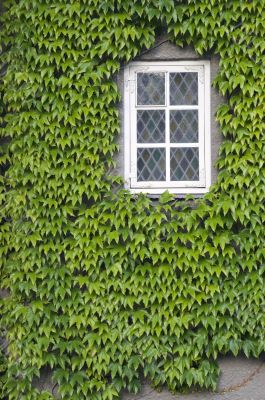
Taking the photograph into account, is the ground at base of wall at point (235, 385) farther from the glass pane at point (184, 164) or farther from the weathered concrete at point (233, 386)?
the glass pane at point (184, 164)

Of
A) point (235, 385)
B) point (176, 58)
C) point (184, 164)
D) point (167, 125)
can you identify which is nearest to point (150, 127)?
point (167, 125)

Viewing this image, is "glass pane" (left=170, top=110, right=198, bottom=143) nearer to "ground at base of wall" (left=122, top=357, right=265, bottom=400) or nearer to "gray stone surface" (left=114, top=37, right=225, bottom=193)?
"gray stone surface" (left=114, top=37, right=225, bottom=193)

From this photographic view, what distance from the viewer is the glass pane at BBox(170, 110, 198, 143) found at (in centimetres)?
737

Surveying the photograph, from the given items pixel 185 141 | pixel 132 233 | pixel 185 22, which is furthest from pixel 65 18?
pixel 132 233

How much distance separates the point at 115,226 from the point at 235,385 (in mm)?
1818

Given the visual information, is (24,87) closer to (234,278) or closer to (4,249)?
(4,249)

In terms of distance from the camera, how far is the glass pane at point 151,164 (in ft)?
24.2

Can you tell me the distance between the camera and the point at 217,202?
7059 mm

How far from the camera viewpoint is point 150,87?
7.40 meters

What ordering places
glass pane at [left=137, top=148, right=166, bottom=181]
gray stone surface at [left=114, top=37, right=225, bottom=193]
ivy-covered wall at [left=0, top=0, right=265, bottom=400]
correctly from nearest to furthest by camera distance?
ivy-covered wall at [left=0, top=0, right=265, bottom=400] → gray stone surface at [left=114, top=37, right=225, bottom=193] → glass pane at [left=137, top=148, right=166, bottom=181]

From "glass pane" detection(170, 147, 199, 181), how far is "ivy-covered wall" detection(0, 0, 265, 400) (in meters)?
0.27

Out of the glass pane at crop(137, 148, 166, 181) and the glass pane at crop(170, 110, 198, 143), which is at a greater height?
the glass pane at crop(170, 110, 198, 143)

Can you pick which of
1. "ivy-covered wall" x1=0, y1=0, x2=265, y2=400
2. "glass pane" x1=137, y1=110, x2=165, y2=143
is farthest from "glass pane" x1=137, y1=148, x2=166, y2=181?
"ivy-covered wall" x1=0, y1=0, x2=265, y2=400

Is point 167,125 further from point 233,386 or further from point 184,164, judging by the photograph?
point 233,386
